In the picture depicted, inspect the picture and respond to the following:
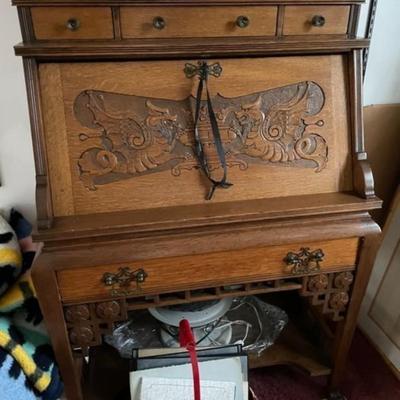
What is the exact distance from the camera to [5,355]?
0.99 metres

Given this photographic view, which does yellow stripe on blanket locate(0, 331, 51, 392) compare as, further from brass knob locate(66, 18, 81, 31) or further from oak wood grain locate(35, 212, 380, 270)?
brass knob locate(66, 18, 81, 31)

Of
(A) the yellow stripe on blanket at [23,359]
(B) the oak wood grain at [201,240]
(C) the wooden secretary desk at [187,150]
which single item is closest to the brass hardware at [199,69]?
(C) the wooden secretary desk at [187,150]

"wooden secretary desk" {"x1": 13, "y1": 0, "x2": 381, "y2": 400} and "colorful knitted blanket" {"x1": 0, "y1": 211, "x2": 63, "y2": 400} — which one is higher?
"wooden secretary desk" {"x1": 13, "y1": 0, "x2": 381, "y2": 400}

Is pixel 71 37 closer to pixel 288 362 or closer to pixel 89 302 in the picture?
pixel 89 302

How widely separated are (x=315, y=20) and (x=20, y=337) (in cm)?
110

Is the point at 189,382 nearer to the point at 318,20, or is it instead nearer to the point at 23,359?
the point at 23,359

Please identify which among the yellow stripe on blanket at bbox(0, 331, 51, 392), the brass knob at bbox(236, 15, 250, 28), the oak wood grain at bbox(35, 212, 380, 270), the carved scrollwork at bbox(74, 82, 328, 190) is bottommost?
the yellow stripe on blanket at bbox(0, 331, 51, 392)

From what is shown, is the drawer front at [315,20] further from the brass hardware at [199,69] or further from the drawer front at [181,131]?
the brass hardware at [199,69]

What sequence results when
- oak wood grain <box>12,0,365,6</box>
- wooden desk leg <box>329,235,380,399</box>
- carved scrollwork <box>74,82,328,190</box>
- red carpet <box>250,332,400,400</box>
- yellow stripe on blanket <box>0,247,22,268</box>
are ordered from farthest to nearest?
red carpet <box>250,332,400,400</box>, yellow stripe on blanket <box>0,247,22,268</box>, wooden desk leg <box>329,235,380,399</box>, carved scrollwork <box>74,82,328,190</box>, oak wood grain <box>12,0,365,6</box>

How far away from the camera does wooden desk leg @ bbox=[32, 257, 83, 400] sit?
83 centimetres

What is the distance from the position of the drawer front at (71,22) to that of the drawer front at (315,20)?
15.6 inches

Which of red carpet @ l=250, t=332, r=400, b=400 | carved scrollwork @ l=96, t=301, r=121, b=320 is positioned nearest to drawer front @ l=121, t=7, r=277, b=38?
carved scrollwork @ l=96, t=301, r=121, b=320

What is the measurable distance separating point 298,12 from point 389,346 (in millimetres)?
1212

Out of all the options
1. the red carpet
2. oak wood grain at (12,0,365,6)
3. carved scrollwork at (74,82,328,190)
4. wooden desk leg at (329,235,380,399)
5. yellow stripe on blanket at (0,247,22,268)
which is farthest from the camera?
the red carpet
